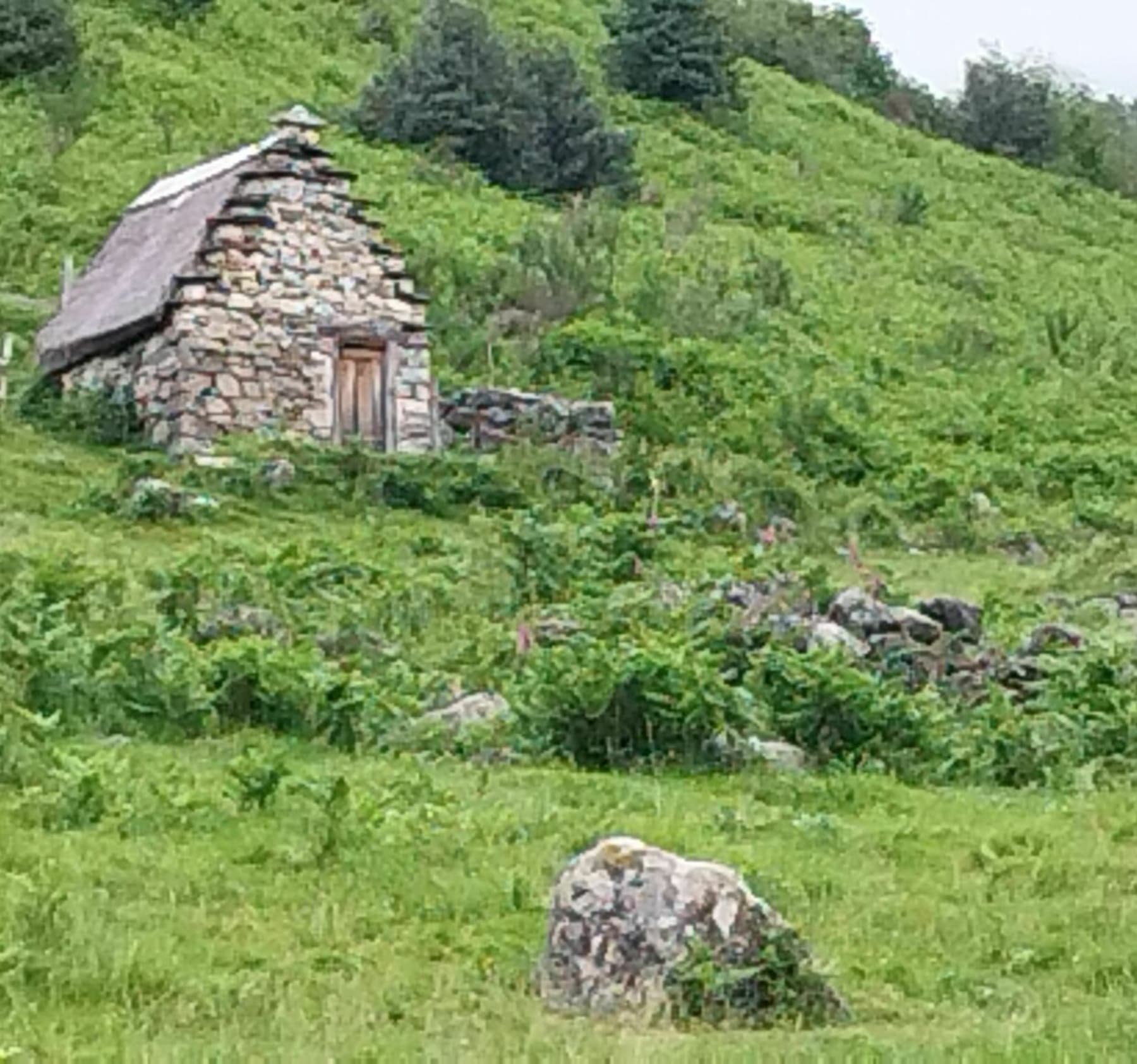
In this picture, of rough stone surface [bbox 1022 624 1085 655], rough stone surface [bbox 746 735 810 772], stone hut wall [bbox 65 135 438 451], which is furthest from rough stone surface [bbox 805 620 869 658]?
stone hut wall [bbox 65 135 438 451]

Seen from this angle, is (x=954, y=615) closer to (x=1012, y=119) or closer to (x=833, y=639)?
(x=833, y=639)

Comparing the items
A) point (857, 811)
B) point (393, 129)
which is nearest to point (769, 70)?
point (393, 129)

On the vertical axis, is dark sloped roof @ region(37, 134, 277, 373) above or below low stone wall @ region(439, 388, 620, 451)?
above

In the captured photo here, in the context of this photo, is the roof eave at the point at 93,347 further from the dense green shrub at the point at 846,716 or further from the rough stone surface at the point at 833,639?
the dense green shrub at the point at 846,716

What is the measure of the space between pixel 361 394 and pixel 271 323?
Answer: 1.18m

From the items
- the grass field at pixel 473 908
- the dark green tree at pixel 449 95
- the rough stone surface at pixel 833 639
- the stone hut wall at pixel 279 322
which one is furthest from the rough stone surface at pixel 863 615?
the dark green tree at pixel 449 95

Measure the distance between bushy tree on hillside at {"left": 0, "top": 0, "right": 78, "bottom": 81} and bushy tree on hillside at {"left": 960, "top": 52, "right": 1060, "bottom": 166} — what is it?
21.7 m

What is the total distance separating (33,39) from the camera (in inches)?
1555

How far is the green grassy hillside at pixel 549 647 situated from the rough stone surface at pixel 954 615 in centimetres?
73

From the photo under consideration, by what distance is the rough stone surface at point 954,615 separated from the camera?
17031mm

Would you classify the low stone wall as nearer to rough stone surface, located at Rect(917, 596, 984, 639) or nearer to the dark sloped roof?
the dark sloped roof

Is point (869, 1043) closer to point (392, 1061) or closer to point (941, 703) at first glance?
point (392, 1061)

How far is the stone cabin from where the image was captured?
25562 mm

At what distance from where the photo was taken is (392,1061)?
6812 mm
